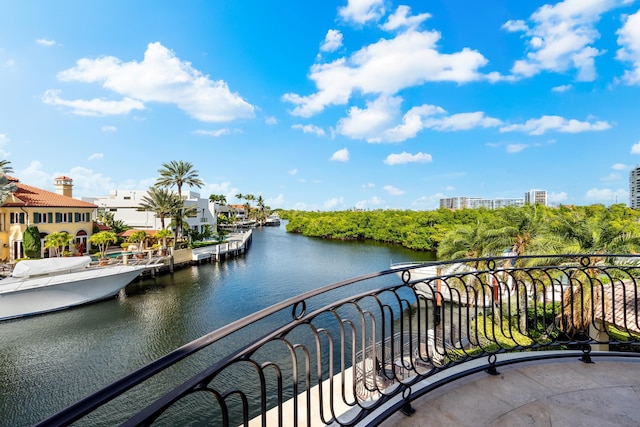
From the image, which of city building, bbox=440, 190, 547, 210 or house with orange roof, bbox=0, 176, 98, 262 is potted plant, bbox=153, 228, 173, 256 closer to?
house with orange roof, bbox=0, 176, 98, 262

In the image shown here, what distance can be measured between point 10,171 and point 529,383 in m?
38.7

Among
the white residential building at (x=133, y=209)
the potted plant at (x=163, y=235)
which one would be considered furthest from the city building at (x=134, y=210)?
the potted plant at (x=163, y=235)

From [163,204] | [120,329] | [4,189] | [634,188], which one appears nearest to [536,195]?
[634,188]

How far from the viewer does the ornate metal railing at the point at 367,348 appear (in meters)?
1.48

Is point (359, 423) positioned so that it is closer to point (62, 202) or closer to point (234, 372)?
point (234, 372)

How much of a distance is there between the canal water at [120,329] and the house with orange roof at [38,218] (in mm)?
9710

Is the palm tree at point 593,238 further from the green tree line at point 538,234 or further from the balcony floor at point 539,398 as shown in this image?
the balcony floor at point 539,398

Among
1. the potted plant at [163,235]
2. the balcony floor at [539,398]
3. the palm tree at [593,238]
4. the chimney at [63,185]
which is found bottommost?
the potted plant at [163,235]

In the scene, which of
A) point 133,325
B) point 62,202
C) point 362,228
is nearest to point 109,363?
point 133,325

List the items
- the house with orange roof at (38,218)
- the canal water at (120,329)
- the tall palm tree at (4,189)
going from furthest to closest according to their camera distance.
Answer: the house with orange roof at (38,218)
the tall palm tree at (4,189)
the canal water at (120,329)

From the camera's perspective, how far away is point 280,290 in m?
25.0

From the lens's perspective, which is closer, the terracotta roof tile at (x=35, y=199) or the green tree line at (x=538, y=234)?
the green tree line at (x=538, y=234)

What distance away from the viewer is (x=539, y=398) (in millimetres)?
2541

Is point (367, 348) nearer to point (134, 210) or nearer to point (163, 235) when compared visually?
point (163, 235)
